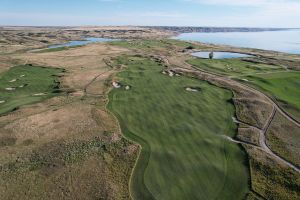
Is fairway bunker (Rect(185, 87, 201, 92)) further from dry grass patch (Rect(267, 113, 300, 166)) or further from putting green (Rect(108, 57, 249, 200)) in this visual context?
dry grass patch (Rect(267, 113, 300, 166))

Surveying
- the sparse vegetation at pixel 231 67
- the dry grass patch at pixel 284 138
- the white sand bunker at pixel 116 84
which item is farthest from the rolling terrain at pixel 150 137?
the sparse vegetation at pixel 231 67

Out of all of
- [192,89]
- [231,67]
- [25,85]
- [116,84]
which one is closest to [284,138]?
[192,89]

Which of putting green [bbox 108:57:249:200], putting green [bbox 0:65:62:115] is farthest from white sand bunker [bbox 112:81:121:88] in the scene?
putting green [bbox 0:65:62:115]

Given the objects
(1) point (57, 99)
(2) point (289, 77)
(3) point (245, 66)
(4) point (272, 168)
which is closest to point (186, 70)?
(3) point (245, 66)

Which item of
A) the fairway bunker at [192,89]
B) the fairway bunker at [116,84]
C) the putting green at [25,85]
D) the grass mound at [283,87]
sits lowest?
the putting green at [25,85]

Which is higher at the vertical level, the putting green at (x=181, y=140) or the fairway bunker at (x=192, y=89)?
the fairway bunker at (x=192, y=89)

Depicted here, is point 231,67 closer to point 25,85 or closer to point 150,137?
point 150,137

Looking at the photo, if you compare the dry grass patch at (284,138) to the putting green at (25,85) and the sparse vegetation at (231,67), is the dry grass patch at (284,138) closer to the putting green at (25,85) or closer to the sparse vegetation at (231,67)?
the sparse vegetation at (231,67)
